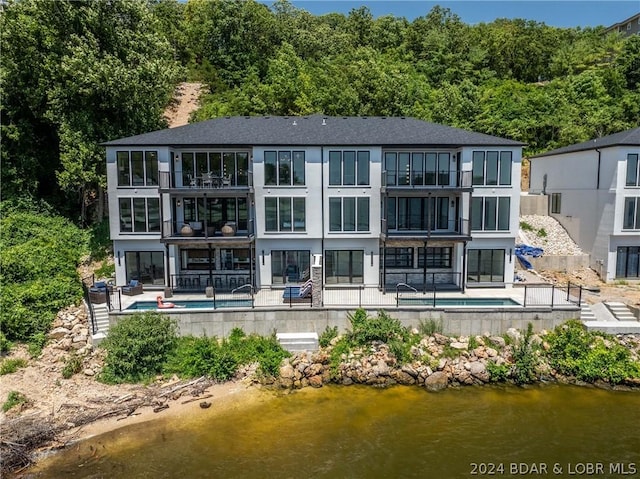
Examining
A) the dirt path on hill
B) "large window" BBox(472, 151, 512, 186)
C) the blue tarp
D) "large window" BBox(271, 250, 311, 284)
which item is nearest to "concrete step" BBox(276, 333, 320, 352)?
"large window" BBox(271, 250, 311, 284)

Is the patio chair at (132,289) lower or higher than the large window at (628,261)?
lower

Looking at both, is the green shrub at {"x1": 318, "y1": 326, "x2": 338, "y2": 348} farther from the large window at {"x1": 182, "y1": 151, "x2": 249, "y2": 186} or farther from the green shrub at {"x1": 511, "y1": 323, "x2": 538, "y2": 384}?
the large window at {"x1": 182, "y1": 151, "x2": 249, "y2": 186}

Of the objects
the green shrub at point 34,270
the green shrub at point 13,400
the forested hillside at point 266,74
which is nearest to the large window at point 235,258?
the green shrub at point 34,270

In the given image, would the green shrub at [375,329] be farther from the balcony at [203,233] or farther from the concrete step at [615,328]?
the concrete step at [615,328]

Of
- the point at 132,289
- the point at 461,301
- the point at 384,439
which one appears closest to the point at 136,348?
the point at 132,289

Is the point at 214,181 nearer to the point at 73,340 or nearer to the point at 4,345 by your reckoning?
the point at 73,340

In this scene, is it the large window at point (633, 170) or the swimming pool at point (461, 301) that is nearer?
the swimming pool at point (461, 301)
